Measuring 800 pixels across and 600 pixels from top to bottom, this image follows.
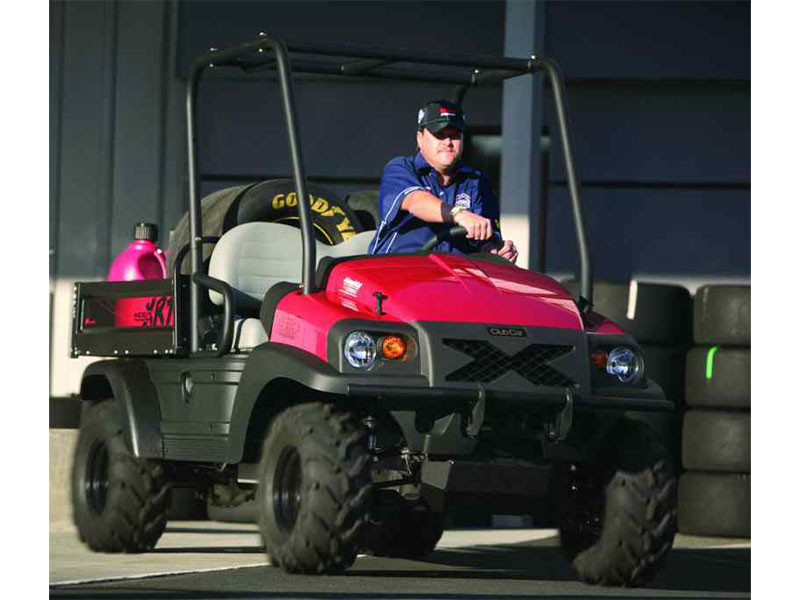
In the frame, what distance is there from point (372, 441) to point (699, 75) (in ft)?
23.6

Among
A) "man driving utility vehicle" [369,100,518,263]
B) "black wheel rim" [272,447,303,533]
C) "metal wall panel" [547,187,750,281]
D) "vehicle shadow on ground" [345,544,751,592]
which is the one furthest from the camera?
"metal wall panel" [547,187,750,281]

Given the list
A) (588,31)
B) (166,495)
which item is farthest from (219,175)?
(166,495)

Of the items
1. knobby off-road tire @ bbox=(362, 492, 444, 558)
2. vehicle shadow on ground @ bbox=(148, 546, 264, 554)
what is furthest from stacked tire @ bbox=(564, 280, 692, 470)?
vehicle shadow on ground @ bbox=(148, 546, 264, 554)

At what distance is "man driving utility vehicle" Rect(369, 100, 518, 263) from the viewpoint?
7.90 metres

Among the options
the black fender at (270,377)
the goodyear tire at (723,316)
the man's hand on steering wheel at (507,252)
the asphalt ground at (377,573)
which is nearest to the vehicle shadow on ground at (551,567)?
the asphalt ground at (377,573)

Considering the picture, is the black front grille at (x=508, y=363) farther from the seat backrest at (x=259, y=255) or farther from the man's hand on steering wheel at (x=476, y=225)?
the seat backrest at (x=259, y=255)

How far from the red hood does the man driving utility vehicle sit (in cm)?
31

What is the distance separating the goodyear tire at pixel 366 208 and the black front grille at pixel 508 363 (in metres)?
2.44

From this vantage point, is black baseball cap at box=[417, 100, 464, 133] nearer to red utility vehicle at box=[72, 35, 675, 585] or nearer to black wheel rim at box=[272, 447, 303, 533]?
red utility vehicle at box=[72, 35, 675, 585]

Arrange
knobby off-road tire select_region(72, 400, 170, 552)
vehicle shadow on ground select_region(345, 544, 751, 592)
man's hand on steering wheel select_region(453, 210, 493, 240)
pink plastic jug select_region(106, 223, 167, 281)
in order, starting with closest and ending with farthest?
man's hand on steering wheel select_region(453, 210, 493, 240) → vehicle shadow on ground select_region(345, 544, 751, 592) → knobby off-road tire select_region(72, 400, 170, 552) → pink plastic jug select_region(106, 223, 167, 281)

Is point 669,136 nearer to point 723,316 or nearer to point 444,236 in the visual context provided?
point 723,316

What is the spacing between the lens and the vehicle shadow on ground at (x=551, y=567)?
8148mm

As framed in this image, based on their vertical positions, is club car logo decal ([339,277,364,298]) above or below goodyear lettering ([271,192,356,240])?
below
